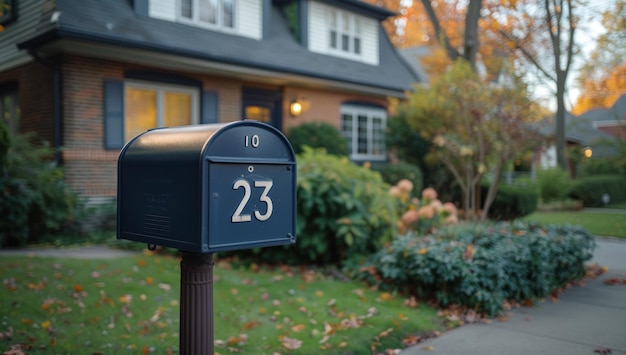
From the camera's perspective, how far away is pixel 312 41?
16219mm

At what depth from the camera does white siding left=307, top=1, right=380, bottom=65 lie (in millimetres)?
16250

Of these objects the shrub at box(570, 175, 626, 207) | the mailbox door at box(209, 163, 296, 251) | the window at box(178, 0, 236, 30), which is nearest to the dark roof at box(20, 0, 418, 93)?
the window at box(178, 0, 236, 30)

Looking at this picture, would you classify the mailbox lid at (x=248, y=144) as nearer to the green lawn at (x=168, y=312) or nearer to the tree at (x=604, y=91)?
the green lawn at (x=168, y=312)

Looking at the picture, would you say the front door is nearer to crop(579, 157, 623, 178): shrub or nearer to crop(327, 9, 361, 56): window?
crop(327, 9, 361, 56): window

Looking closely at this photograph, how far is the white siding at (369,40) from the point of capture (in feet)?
59.3

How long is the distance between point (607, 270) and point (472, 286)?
354 cm

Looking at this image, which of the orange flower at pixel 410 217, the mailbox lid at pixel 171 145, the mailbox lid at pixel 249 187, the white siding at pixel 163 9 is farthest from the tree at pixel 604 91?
the mailbox lid at pixel 171 145

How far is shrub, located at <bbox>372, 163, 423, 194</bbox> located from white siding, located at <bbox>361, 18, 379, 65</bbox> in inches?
183

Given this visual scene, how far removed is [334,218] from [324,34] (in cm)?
1027

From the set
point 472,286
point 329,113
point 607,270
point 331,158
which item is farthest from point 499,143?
point 329,113

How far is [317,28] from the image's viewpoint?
1644cm

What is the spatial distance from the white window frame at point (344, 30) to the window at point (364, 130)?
1.83 m

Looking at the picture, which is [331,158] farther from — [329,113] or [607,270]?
[329,113]

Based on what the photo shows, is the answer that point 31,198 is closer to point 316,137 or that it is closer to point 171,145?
point 171,145
